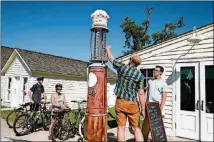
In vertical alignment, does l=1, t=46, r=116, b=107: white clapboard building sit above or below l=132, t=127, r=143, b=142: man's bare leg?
above

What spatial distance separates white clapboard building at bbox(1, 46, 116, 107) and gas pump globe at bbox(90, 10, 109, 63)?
38.9 feet

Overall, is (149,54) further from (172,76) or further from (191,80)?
(191,80)

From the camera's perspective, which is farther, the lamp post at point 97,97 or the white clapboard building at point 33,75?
the white clapboard building at point 33,75

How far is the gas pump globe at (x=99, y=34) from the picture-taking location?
514 centimetres

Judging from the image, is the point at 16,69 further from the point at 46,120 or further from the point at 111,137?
the point at 111,137

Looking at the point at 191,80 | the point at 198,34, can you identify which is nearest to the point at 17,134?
the point at 191,80

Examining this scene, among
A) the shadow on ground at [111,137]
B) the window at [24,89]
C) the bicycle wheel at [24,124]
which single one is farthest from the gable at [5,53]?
the shadow on ground at [111,137]

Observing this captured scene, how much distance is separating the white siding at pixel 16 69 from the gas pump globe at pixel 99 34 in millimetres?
12507

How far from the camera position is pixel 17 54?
56.9 feet

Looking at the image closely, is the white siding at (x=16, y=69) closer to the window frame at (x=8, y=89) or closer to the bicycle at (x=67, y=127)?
the window frame at (x=8, y=89)

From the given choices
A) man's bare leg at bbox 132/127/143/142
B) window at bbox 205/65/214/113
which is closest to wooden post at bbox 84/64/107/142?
man's bare leg at bbox 132/127/143/142

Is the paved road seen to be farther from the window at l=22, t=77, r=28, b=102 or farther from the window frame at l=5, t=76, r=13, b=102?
the window frame at l=5, t=76, r=13, b=102

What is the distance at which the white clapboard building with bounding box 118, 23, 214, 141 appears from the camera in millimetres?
7125

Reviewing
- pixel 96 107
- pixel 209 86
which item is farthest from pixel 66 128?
pixel 209 86
